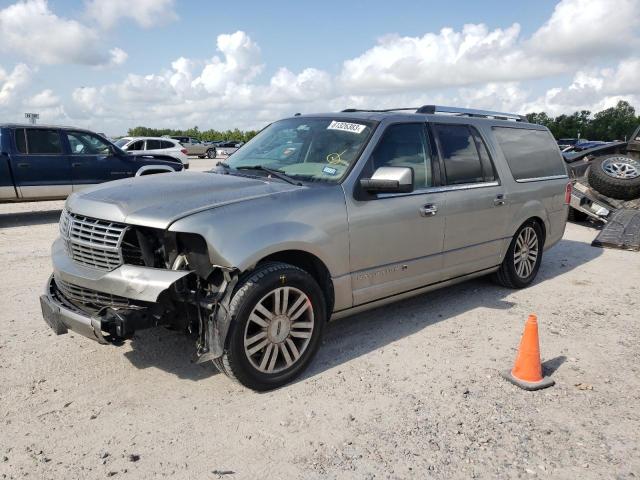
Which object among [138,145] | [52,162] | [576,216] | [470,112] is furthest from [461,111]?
[138,145]

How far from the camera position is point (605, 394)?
12.0 ft

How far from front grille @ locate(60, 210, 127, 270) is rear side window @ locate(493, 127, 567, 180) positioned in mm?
3986

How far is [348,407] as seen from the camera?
338 centimetres

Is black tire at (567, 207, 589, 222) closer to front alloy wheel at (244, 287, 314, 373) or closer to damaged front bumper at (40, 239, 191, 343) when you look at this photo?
front alloy wheel at (244, 287, 314, 373)

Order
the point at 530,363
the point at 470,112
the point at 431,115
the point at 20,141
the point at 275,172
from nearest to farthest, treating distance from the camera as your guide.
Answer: the point at 530,363
the point at 275,172
the point at 431,115
the point at 470,112
the point at 20,141

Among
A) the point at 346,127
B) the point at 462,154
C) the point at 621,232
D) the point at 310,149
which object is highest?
the point at 346,127

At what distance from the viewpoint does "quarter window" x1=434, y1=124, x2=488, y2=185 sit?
15.9ft

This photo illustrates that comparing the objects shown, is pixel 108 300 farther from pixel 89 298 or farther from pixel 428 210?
pixel 428 210

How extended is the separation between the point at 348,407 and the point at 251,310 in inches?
34.2

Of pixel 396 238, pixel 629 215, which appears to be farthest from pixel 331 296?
pixel 629 215

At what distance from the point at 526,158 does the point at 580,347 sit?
7.61ft

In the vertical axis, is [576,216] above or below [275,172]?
below

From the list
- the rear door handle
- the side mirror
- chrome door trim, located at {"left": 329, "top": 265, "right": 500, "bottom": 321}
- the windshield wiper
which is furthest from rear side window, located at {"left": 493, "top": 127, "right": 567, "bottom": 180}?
the windshield wiper

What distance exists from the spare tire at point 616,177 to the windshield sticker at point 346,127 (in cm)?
761
